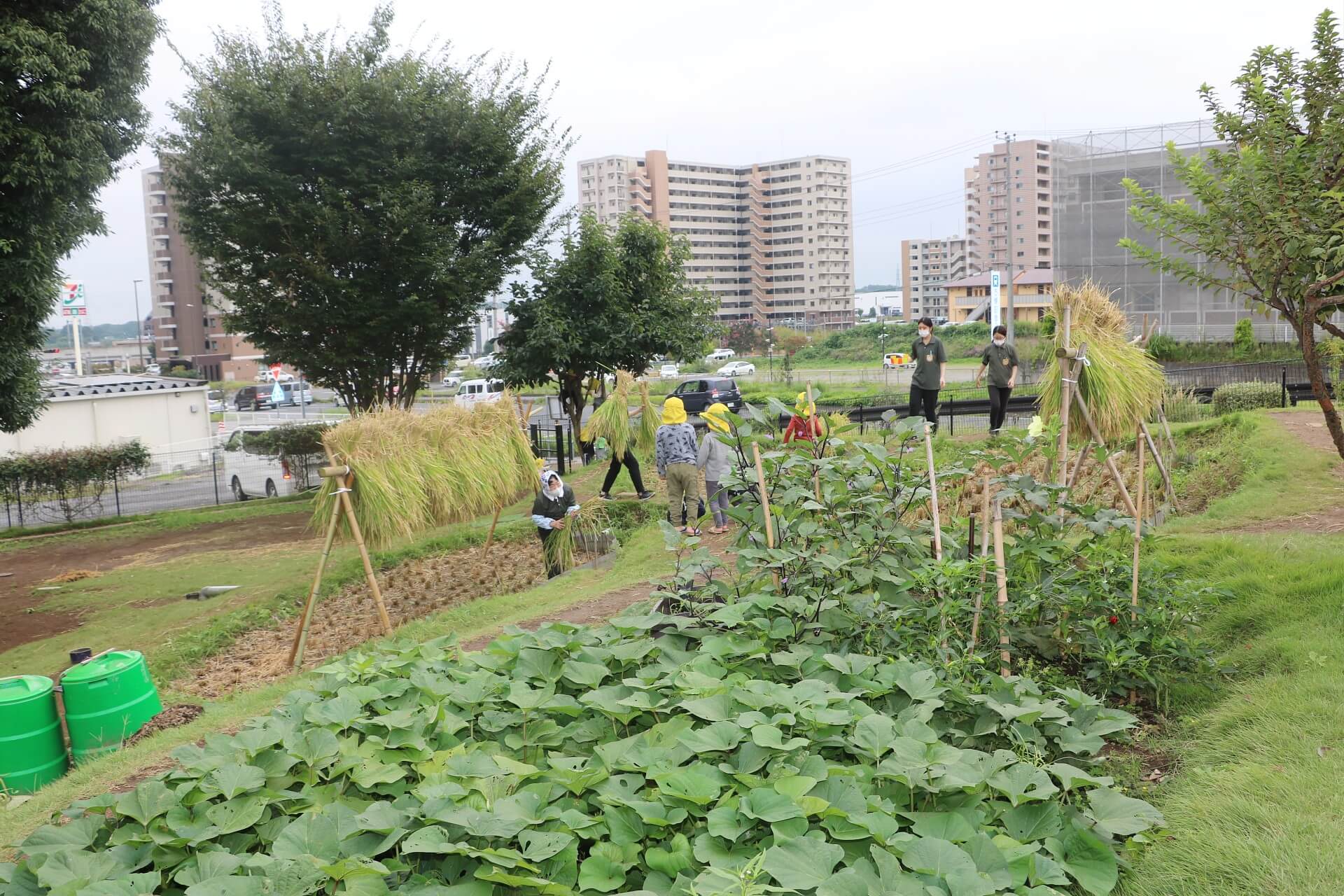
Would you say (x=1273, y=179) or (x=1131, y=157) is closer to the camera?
(x=1273, y=179)

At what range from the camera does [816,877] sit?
2.69m

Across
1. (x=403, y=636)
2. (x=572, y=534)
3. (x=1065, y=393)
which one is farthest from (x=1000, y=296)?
(x=403, y=636)

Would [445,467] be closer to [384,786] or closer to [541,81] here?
[384,786]

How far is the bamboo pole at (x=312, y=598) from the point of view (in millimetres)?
7828

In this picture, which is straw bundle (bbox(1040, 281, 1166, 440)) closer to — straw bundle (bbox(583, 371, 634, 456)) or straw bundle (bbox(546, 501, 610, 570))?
straw bundle (bbox(546, 501, 610, 570))

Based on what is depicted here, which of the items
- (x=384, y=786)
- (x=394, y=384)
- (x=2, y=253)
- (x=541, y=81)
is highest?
(x=541, y=81)

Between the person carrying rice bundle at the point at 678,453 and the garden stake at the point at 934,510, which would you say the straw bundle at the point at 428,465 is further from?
the garden stake at the point at 934,510

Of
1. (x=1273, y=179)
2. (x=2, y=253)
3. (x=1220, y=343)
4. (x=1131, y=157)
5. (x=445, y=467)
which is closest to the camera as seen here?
(x=1273, y=179)

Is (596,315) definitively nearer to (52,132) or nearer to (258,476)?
(258,476)

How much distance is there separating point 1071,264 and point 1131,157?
155 inches

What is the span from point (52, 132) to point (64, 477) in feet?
34.6

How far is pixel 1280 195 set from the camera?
547cm

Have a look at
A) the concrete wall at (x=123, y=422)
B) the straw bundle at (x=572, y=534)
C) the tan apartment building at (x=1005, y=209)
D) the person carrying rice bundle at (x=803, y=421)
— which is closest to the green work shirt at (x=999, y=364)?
the straw bundle at (x=572, y=534)

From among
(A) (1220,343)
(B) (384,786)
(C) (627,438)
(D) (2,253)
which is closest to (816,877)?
(B) (384,786)
